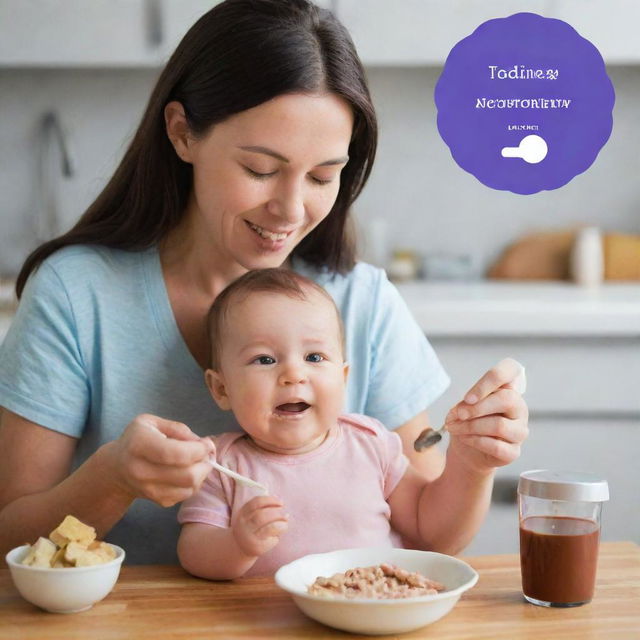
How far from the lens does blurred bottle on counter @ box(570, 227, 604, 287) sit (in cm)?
281

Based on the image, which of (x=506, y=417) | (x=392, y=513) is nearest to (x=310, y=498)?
(x=392, y=513)

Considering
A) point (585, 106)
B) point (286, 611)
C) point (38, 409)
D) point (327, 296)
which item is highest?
point (585, 106)

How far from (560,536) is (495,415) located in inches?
5.9

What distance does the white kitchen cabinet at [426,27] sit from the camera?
7.84 ft

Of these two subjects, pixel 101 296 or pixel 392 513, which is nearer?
pixel 392 513

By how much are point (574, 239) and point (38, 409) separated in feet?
6.43

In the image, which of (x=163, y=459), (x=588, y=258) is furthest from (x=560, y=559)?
(x=588, y=258)

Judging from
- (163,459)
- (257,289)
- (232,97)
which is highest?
(232,97)

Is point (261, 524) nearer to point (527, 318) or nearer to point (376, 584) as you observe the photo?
point (376, 584)

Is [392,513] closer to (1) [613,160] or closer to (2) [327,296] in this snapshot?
(2) [327,296]

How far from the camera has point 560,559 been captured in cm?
99

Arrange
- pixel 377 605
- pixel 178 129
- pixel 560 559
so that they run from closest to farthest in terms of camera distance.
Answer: pixel 377 605, pixel 560 559, pixel 178 129

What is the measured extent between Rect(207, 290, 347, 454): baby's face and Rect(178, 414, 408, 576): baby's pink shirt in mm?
27

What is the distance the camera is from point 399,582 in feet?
3.20
